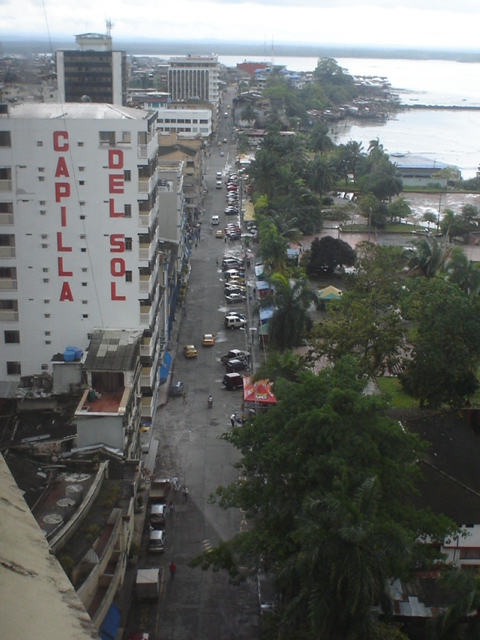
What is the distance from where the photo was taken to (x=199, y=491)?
37.5ft

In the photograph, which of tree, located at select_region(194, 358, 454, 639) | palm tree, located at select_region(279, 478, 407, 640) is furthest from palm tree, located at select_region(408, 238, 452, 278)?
palm tree, located at select_region(279, 478, 407, 640)

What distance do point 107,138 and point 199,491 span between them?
5286 mm

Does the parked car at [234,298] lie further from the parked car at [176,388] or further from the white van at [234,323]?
the parked car at [176,388]

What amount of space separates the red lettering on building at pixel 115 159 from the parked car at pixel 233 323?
8.38 metres

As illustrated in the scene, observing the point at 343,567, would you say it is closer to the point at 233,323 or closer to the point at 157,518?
the point at 157,518

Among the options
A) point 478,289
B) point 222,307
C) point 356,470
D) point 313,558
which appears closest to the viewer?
point 313,558

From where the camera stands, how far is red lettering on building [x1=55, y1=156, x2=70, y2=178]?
11172mm

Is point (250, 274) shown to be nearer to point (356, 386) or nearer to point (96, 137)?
point (96, 137)

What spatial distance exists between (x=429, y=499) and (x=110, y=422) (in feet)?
13.4

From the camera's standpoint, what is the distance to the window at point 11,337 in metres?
11.8

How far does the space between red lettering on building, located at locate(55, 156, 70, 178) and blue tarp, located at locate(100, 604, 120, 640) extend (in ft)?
20.1

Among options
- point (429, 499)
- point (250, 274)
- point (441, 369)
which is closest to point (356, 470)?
point (429, 499)

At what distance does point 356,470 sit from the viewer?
287 inches

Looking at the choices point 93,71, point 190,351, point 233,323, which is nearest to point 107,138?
point 190,351
